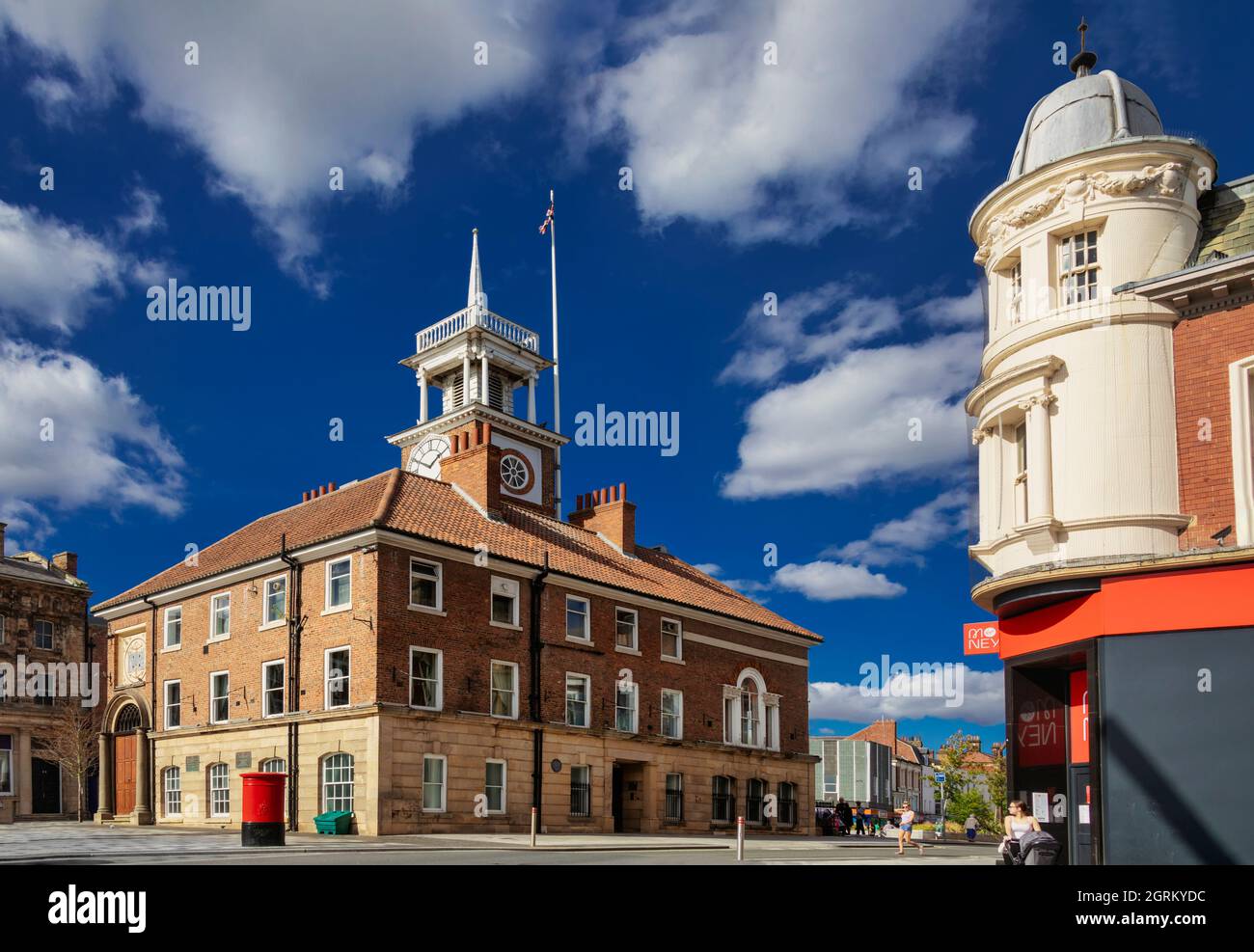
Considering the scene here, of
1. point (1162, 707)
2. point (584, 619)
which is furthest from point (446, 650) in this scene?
point (1162, 707)

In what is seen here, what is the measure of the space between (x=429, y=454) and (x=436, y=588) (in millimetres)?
21334

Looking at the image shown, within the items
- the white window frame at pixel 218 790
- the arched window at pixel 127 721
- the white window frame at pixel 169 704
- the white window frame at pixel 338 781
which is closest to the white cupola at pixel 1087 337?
the white window frame at pixel 338 781

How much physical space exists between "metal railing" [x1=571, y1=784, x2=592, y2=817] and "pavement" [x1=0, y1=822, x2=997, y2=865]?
344 centimetres

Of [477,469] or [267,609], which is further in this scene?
[477,469]

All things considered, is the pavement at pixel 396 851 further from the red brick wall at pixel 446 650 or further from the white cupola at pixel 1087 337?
the white cupola at pixel 1087 337

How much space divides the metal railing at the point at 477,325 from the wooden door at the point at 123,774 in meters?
23.4

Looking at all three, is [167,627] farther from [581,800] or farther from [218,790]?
[581,800]

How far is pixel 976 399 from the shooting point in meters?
22.3

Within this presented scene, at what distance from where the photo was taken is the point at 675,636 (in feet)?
137

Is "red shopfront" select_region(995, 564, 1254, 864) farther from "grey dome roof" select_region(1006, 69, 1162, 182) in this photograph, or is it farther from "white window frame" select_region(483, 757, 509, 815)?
"white window frame" select_region(483, 757, 509, 815)

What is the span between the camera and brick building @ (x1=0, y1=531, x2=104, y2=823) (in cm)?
4856

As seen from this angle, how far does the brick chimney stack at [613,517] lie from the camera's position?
4481cm

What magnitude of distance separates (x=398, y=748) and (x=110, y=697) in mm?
16928

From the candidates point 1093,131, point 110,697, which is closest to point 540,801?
point 110,697
